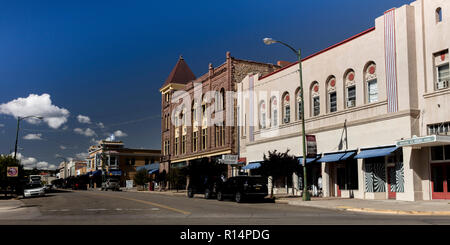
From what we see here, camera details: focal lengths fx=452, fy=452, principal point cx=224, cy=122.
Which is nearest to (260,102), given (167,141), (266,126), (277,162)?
(266,126)

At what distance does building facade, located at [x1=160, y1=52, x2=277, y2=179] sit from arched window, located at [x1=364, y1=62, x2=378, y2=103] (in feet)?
62.7

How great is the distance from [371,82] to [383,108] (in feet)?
7.49

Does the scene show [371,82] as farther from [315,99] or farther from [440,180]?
[440,180]

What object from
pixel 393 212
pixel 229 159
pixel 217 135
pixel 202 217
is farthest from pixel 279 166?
pixel 217 135

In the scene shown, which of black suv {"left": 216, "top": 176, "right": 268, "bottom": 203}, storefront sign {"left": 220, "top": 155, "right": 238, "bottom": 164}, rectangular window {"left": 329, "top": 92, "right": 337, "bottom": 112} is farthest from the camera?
storefront sign {"left": 220, "top": 155, "right": 238, "bottom": 164}

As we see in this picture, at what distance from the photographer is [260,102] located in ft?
136

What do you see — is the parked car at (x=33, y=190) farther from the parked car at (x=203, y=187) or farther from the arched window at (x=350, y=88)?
the arched window at (x=350, y=88)

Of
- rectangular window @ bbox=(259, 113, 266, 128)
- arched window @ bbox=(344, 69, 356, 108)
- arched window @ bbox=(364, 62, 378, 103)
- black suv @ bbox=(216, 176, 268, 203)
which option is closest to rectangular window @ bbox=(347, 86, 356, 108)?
arched window @ bbox=(344, 69, 356, 108)

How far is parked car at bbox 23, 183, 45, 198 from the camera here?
136 feet

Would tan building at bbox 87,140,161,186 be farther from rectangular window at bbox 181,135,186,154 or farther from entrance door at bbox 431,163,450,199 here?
entrance door at bbox 431,163,450,199

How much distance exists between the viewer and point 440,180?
24.4 m

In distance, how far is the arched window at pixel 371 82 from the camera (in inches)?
1128

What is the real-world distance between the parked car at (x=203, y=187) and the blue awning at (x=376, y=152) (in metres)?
10.3
